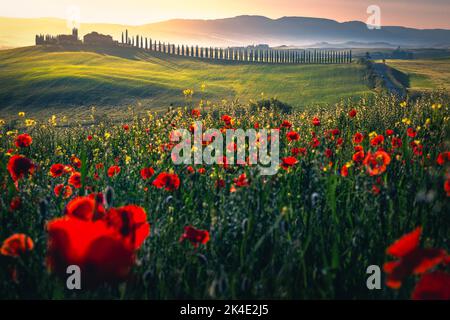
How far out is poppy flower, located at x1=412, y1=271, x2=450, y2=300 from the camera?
1.70 metres

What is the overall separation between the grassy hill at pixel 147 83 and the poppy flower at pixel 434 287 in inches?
941

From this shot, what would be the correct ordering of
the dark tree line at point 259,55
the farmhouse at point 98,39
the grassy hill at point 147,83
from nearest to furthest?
the grassy hill at point 147,83 → the dark tree line at point 259,55 → the farmhouse at point 98,39

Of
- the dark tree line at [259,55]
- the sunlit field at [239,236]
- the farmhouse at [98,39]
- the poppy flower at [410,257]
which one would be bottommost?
the sunlit field at [239,236]

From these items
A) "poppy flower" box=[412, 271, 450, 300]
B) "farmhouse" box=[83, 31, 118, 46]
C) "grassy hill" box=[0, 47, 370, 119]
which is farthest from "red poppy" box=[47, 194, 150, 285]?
"farmhouse" box=[83, 31, 118, 46]

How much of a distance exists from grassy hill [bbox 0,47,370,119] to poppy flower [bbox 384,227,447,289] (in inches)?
943

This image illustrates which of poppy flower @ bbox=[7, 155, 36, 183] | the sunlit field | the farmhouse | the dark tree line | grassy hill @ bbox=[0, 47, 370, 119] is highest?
the farmhouse

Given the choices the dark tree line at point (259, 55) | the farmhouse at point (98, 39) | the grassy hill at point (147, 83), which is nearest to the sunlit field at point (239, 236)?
the grassy hill at point (147, 83)

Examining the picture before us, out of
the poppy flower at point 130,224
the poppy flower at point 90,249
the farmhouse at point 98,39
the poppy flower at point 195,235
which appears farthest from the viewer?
the farmhouse at point 98,39

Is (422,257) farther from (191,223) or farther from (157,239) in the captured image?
(191,223)

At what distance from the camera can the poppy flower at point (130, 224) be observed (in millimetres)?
1841

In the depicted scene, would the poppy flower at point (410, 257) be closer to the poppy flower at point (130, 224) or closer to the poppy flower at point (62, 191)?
the poppy flower at point (130, 224)

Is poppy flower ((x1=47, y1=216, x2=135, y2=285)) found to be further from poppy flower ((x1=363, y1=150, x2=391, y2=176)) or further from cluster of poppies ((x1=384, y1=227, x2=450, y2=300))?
poppy flower ((x1=363, y1=150, x2=391, y2=176))

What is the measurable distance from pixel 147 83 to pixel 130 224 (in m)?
38.6

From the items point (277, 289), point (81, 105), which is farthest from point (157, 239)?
point (81, 105)
